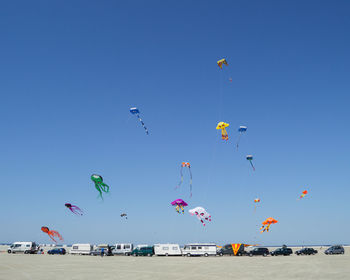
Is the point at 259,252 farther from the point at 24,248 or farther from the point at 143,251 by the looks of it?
the point at 24,248

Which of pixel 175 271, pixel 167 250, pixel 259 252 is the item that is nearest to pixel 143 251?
pixel 167 250

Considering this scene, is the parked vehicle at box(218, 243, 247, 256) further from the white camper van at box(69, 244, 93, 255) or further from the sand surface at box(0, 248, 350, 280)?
the white camper van at box(69, 244, 93, 255)

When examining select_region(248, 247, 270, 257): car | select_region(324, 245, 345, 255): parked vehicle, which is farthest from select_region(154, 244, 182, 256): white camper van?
select_region(324, 245, 345, 255): parked vehicle

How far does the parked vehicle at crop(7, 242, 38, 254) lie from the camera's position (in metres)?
56.7

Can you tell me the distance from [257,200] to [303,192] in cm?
774

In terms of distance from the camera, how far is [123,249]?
53031 millimetres

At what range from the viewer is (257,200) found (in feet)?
169

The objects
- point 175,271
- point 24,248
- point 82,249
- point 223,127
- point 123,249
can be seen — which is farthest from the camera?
point 24,248

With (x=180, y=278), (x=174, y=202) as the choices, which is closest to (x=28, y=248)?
(x=174, y=202)

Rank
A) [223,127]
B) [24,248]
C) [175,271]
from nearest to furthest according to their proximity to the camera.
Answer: [175,271]
[223,127]
[24,248]

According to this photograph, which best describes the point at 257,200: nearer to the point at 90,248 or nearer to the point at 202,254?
the point at 202,254

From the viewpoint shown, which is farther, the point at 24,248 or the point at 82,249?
the point at 24,248

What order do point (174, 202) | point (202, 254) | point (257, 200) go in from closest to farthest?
point (174, 202) < point (202, 254) < point (257, 200)

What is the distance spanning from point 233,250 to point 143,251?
1506cm
